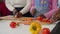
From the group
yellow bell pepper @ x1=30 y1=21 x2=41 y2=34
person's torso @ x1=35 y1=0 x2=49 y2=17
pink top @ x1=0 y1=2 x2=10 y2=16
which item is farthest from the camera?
pink top @ x1=0 y1=2 x2=10 y2=16

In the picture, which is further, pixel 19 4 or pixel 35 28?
pixel 19 4

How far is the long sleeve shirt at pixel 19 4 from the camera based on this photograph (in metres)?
1.46

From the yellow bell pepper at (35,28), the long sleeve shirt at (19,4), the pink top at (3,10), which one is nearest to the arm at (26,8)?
the long sleeve shirt at (19,4)

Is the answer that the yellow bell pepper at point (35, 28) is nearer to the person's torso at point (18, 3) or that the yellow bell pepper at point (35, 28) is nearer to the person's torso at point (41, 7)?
the person's torso at point (41, 7)

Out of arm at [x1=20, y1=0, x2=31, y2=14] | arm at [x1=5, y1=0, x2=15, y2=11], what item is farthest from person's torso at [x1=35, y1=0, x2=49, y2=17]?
arm at [x1=5, y1=0, x2=15, y2=11]

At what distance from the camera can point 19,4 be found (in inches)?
60.3

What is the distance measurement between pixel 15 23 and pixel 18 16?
0.19 meters

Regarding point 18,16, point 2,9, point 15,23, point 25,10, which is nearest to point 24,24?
point 15,23

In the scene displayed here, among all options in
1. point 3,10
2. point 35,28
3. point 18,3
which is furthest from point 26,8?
point 35,28

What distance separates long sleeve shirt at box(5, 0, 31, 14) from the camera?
1460 mm

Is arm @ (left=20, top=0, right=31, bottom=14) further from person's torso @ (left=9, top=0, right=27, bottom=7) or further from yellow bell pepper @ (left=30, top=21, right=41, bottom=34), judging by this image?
yellow bell pepper @ (left=30, top=21, right=41, bottom=34)

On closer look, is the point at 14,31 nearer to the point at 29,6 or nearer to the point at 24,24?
the point at 24,24

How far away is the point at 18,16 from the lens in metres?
1.32

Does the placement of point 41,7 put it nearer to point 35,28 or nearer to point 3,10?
point 3,10
